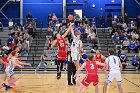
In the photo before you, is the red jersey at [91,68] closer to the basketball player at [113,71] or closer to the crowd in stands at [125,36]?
the basketball player at [113,71]

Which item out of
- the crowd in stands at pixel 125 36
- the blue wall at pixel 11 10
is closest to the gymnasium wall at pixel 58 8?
the blue wall at pixel 11 10

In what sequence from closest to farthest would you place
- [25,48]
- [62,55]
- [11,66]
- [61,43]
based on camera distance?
1. [11,66]
2. [61,43]
3. [62,55]
4. [25,48]

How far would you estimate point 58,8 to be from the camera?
38375 millimetres

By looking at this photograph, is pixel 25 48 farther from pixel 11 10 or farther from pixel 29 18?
pixel 11 10

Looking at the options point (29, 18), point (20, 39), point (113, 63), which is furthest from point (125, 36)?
point (113, 63)

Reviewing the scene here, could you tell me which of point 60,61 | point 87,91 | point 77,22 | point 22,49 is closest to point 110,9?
point 77,22

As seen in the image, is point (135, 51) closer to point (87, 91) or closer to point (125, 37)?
point (125, 37)

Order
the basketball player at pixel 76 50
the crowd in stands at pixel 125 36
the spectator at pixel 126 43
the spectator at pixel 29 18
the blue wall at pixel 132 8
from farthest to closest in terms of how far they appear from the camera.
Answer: the blue wall at pixel 132 8
the spectator at pixel 29 18
the spectator at pixel 126 43
the crowd in stands at pixel 125 36
the basketball player at pixel 76 50

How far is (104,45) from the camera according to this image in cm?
3123

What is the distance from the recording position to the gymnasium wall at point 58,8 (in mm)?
38219

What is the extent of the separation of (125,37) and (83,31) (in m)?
3.96

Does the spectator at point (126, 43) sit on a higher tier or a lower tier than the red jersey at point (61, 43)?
lower

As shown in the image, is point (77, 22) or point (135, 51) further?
point (77, 22)

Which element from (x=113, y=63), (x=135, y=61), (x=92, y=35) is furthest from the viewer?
(x=92, y=35)
